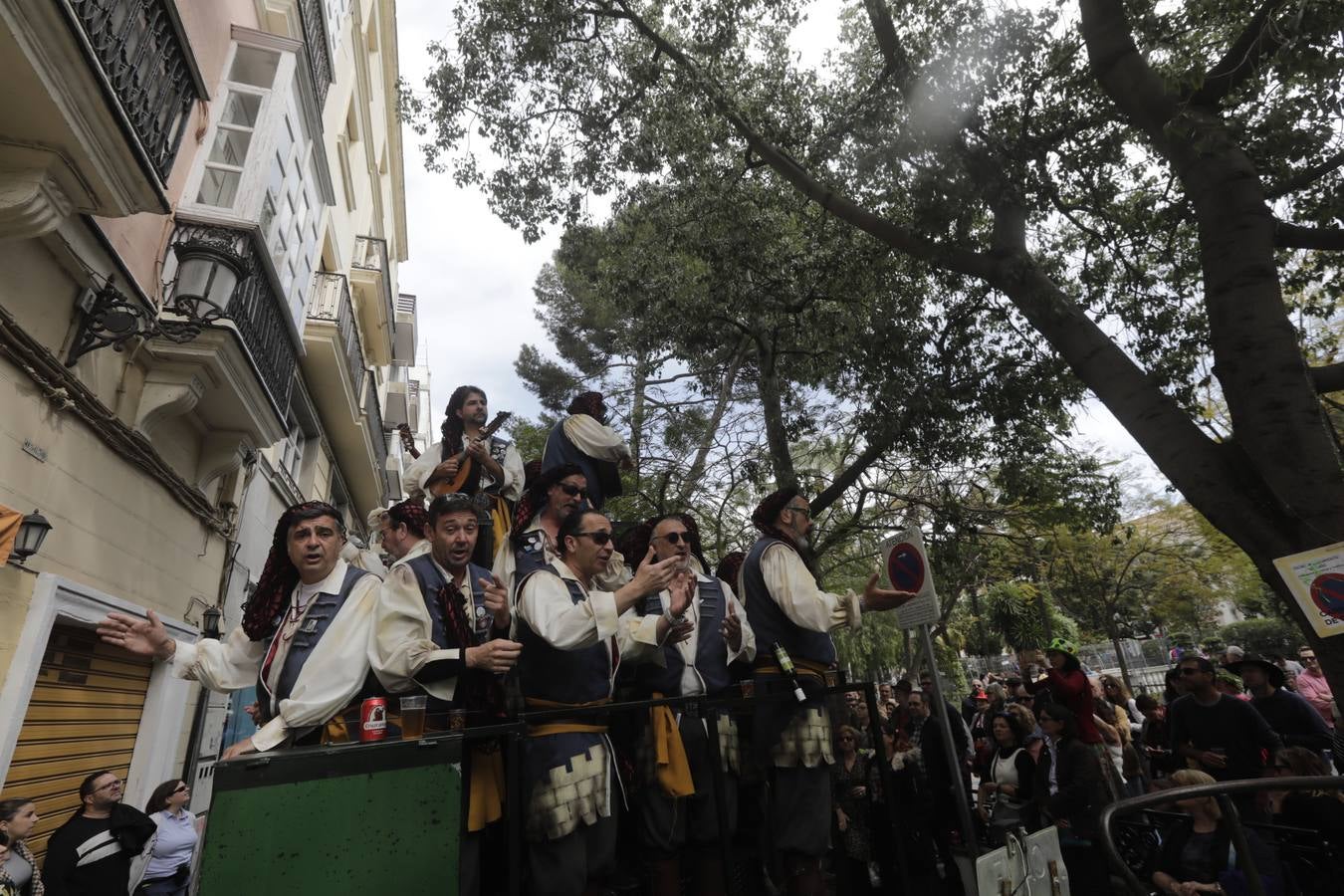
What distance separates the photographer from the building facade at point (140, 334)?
4.50 m

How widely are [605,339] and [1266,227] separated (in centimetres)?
1948

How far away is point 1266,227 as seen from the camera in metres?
5.26

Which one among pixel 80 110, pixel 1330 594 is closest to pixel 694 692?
pixel 1330 594

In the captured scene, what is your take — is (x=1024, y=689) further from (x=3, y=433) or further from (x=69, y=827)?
(x=3, y=433)

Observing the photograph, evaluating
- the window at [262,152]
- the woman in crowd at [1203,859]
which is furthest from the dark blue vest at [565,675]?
the window at [262,152]

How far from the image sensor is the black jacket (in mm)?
5383

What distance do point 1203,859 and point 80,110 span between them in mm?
7835

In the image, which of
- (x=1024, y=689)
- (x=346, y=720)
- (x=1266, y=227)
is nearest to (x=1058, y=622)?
(x=1024, y=689)

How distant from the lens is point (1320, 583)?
4.44 meters

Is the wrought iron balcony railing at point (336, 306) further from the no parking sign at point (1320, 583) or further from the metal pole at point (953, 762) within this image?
the no parking sign at point (1320, 583)

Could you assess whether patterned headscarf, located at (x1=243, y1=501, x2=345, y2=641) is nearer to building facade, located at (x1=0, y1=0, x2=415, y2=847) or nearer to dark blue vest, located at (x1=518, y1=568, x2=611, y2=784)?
dark blue vest, located at (x1=518, y1=568, x2=611, y2=784)

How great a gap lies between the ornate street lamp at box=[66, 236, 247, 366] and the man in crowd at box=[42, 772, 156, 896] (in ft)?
10.2

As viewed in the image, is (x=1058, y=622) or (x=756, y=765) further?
(x=1058, y=622)

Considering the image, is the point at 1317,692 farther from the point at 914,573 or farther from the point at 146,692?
the point at 146,692
